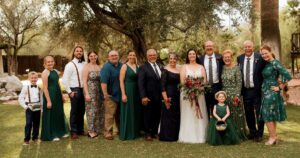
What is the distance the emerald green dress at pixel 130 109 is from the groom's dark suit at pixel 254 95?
6.87 feet

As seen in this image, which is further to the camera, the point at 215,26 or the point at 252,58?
the point at 215,26

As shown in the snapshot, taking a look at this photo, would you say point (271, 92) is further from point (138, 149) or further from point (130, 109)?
point (130, 109)

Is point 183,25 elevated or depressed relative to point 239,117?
elevated

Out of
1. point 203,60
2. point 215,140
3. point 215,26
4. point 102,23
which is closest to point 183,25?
point 215,26

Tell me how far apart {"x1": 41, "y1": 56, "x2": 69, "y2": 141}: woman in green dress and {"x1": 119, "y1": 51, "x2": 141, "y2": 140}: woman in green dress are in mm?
1300

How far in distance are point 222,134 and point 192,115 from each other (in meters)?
0.69

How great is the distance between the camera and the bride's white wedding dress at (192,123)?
7.70 m

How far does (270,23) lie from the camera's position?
12648mm

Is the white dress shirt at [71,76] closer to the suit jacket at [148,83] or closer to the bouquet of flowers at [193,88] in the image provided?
the suit jacket at [148,83]

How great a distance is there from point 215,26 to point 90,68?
19.1 ft

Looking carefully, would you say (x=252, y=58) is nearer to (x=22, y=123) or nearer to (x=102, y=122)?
(x=102, y=122)

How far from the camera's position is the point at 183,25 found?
13734 millimetres

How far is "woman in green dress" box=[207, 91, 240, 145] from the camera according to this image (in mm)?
7387

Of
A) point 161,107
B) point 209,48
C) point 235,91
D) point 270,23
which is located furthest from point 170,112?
point 270,23
